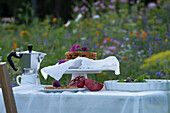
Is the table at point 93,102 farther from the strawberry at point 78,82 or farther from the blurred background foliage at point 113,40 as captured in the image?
the blurred background foliage at point 113,40

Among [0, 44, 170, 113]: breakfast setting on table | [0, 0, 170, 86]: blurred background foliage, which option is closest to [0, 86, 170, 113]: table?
[0, 44, 170, 113]: breakfast setting on table

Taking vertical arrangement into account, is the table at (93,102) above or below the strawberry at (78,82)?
below

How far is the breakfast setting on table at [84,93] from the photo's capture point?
151 cm

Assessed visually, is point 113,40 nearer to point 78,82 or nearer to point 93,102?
point 78,82

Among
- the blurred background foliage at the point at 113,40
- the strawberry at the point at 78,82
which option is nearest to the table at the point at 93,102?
the strawberry at the point at 78,82

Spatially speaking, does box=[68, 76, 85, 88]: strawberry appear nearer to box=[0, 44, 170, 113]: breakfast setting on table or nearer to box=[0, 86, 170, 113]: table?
box=[0, 44, 170, 113]: breakfast setting on table

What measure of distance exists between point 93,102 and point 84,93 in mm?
76

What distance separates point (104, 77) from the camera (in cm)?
404

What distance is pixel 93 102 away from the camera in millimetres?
1550

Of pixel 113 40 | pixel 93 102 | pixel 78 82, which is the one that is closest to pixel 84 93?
pixel 93 102

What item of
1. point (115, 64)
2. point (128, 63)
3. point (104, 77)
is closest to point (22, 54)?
point (115, 64)

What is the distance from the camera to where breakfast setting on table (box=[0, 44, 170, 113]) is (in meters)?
1.51

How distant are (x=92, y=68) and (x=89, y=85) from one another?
0.19 m

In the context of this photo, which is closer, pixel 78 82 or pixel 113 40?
pixel 78 82
